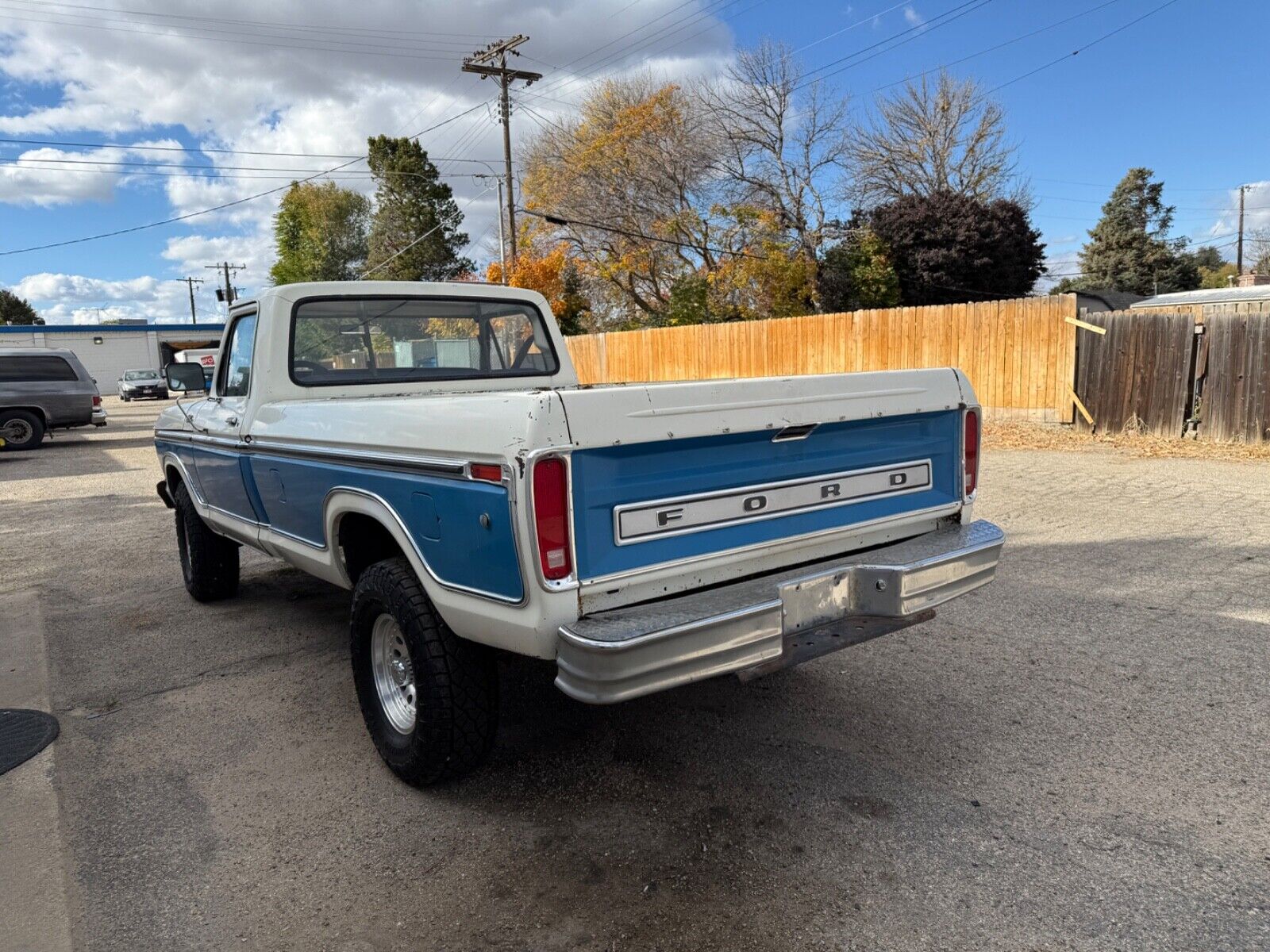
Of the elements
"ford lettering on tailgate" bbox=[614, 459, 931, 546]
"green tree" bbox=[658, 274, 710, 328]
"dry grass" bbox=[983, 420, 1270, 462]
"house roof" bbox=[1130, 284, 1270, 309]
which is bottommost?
"dry grass" bbox=[983, 420, 1270, 462]

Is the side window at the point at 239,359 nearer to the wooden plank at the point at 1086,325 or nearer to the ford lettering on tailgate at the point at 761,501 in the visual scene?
the ford lettering on tailgate at the point at 761,501

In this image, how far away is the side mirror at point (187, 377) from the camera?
18.5 ft

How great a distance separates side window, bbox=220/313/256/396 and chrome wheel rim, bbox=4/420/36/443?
51.8 feet

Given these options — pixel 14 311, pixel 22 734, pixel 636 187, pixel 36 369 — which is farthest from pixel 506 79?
pixel 14 311

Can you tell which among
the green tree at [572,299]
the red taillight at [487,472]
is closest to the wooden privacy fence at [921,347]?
the red taillight at [487,472]

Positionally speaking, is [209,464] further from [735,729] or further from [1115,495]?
[1115,495]

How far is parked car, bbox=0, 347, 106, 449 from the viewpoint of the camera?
16984mm

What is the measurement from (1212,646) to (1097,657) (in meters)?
0.63

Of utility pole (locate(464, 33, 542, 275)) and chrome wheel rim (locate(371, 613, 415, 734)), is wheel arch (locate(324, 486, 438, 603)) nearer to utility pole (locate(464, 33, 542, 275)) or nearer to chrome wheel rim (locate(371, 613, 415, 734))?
chrome wheel rim (locate(371, 613, 415, 734))

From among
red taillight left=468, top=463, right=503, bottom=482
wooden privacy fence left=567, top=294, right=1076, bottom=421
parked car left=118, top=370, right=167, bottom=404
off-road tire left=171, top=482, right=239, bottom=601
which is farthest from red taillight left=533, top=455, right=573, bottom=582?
parked car left=118, top=370, right=167, bottom=404

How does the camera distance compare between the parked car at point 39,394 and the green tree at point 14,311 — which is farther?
the green tree at point 14,311

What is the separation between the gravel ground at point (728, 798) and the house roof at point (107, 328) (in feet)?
180

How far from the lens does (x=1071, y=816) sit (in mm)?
2914

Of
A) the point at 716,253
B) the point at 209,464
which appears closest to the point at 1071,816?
the point at 209,464
